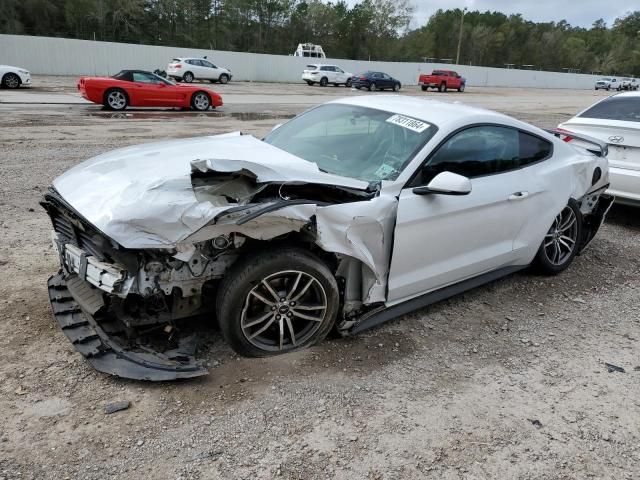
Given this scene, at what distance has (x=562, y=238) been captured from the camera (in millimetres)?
4832

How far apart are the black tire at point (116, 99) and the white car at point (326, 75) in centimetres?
2159

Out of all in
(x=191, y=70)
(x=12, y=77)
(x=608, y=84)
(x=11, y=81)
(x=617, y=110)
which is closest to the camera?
(x=617, y=110)

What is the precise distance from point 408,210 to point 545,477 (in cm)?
167

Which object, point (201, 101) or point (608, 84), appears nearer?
point (201, 101)

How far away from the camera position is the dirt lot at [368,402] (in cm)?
255

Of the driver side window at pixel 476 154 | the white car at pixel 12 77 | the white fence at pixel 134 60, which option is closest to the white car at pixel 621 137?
the driver side window at pixel 476 154

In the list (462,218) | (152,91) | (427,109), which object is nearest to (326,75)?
(152,91)

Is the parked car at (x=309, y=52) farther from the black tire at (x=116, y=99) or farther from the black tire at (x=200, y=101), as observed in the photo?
the black tire at (x=116, y=99)

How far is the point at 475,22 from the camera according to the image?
99.7 meters

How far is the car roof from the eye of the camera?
386 cm

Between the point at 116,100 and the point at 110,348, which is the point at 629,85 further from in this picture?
the point at 110,348

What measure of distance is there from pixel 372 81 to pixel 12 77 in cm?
2068

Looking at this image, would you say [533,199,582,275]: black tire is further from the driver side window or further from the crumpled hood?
the crumpled hood

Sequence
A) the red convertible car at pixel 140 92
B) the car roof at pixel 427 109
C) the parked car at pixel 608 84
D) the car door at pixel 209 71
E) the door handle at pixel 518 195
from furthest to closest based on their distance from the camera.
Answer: the parked car at pixel 608 84 → the car door at pixel 209 71 → the red convertible car at pixel 140 92 → the door handle at pixel 518 195 → the car roof at pixel 427 109
